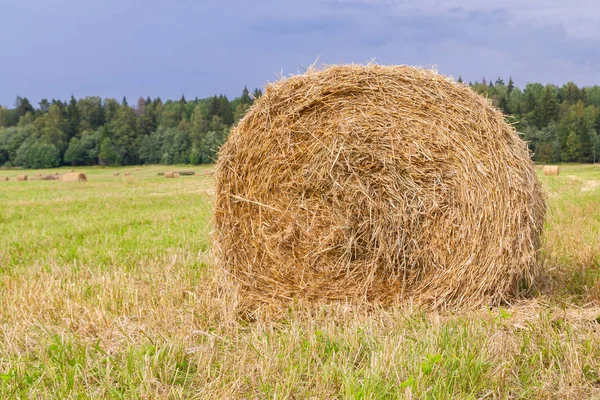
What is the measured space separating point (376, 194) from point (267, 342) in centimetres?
179

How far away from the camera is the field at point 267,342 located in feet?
10.1

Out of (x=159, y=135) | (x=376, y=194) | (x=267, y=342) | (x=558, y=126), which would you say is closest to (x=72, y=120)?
(x=159, y=135)

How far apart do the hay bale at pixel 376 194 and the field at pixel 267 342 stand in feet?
0.99

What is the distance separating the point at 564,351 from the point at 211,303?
8.47 ft

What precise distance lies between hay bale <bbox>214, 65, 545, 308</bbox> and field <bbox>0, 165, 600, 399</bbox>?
30cm

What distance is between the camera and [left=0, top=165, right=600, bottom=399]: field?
10.1ft

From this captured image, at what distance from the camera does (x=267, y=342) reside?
3676mm

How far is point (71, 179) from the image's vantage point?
3400 centimetres

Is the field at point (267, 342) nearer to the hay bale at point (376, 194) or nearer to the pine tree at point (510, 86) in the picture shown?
the hay bale at point (376, 194)

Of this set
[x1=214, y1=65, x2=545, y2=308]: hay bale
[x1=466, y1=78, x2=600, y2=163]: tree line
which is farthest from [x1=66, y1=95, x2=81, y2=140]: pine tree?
[x1=214, y1=65, x2=545, y2=308]: hay bale

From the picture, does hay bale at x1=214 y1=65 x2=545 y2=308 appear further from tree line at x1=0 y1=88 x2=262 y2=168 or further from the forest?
tree line at x1=0 y1=88 x2=262 y2=168

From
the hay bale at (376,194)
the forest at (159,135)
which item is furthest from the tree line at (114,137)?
the hay bale at (376,194)

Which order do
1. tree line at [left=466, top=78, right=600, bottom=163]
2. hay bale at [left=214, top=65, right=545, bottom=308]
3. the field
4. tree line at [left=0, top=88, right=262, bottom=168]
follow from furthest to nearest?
tree line at [left=0, top=88, right=262, bottom=168] → tree line at [left=466, top=78, right=600, bottom=163] → hay bale at [left=214, top=65, right=545, bottom=308] → the field

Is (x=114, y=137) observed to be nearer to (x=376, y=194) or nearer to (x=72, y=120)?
(x=72, y=120)
